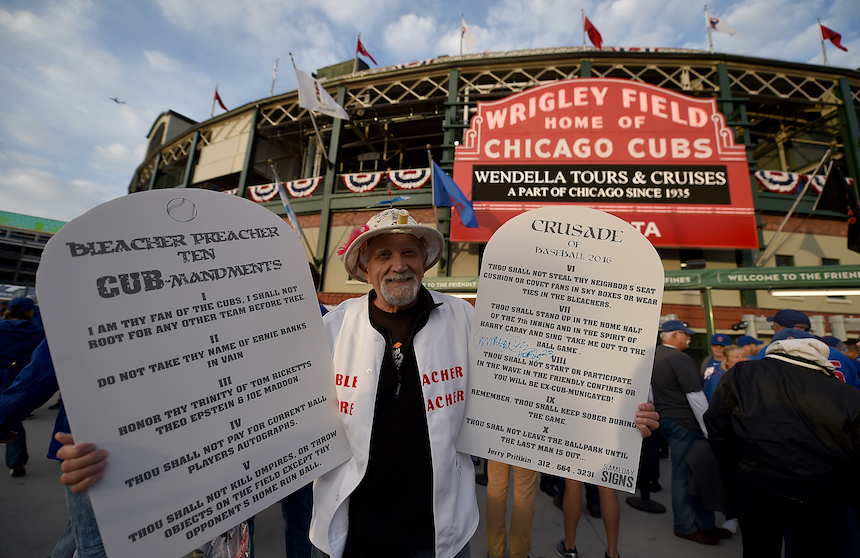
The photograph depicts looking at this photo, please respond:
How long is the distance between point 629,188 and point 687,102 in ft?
11.0

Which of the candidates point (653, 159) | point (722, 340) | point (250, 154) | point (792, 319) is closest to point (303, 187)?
point (250, 154)

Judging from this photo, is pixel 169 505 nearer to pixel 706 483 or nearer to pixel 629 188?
pixel 706 483

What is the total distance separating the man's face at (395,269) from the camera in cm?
178

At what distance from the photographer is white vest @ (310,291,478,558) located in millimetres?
1554

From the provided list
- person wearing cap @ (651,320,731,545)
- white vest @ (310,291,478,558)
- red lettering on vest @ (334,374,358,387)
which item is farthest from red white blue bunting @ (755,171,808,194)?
red lettering on vest @ (334,374,358,387)

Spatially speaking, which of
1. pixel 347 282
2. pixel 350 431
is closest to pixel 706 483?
pixel 350 431

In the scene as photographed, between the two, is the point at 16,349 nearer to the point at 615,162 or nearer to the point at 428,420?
the point at 428,420

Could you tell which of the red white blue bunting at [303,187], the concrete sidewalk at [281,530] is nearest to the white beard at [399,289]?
the concrete sidewalk at [281,530]

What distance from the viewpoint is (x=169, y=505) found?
1.10 m

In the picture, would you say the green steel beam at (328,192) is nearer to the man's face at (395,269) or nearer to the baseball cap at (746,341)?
the man's face at (395,269)

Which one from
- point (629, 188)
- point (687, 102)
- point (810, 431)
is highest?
point (687, 102)

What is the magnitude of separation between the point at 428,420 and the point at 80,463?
3.75 feet

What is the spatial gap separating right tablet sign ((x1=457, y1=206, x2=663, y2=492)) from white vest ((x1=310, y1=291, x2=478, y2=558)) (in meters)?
0.10

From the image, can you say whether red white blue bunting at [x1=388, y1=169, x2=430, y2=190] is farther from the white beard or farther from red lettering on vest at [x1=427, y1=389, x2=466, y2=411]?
red lettering on vest at [x1=427, y1=389, x2=466, y2=411]
